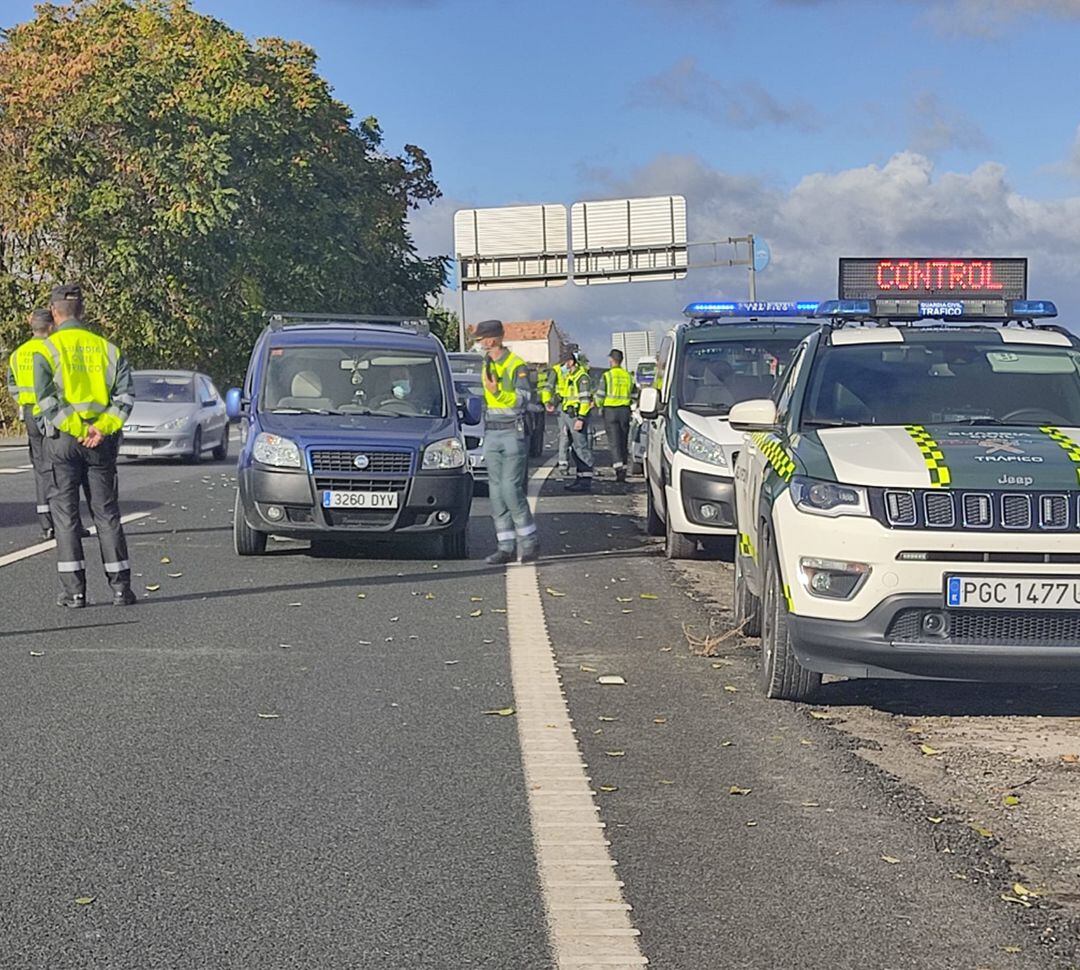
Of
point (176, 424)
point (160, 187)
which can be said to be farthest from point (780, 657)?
point (160, 187)

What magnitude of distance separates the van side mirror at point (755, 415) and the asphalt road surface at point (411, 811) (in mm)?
1194

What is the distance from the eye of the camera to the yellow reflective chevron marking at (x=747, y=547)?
29.8 feet

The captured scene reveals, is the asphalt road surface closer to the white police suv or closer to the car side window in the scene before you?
the white police suv

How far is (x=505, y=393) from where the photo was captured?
1469 cm

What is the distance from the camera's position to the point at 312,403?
1519 centimetres

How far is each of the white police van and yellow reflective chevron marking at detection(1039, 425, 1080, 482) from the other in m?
5.43

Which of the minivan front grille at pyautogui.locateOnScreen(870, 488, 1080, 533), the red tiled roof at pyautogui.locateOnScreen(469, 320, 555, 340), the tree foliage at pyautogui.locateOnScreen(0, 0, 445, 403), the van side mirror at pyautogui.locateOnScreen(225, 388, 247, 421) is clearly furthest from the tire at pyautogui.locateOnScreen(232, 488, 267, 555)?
the red tiled roof at pyautogui.locateOnScreen(469, 320, 555, 340)

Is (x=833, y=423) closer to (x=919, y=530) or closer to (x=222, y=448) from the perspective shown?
(x=919, y=530)

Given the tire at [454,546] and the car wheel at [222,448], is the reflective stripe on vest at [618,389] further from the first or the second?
the tire at [454,546]

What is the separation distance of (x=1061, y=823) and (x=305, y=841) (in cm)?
237

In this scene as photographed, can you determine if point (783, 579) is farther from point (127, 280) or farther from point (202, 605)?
point (127, 280)

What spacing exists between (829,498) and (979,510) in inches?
24.3

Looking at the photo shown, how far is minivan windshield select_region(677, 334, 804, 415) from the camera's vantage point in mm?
15359

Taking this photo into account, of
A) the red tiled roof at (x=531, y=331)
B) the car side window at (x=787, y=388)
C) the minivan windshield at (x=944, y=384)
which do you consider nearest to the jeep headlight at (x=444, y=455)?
the car side window at (x=787, y=388)
